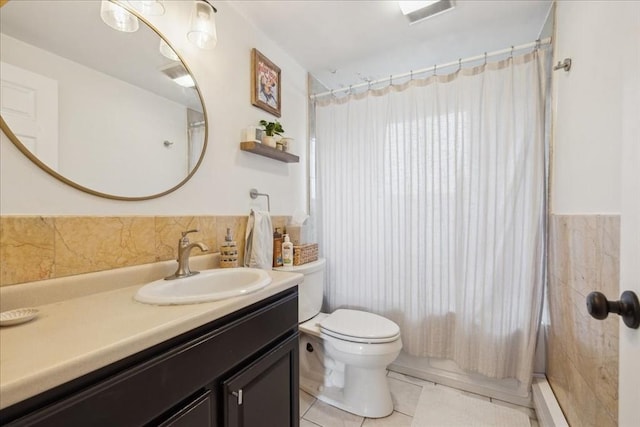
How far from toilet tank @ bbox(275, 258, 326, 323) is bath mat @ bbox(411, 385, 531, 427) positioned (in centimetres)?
80

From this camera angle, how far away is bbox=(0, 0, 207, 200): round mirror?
749 mm

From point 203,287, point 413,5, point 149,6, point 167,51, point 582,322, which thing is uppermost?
point 413,5

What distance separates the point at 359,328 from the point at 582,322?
3.13ft

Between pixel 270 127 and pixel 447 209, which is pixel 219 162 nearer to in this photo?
pixel 270 127

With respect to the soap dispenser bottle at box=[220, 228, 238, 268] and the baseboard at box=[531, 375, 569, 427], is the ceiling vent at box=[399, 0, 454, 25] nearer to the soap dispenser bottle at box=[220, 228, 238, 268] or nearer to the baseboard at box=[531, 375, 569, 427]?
the soap dispenser bottle at box=[220, 228, 238, 268]

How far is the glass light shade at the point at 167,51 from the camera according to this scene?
3.59 feet

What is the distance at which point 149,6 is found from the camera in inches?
39.9

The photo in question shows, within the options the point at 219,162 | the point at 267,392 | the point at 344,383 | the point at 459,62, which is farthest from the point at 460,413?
the point at 459,62

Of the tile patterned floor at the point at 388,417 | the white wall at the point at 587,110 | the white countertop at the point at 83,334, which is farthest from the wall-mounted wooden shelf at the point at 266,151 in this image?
the tile patterned floor at the point at 388,417

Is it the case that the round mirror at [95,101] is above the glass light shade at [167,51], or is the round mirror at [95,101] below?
below

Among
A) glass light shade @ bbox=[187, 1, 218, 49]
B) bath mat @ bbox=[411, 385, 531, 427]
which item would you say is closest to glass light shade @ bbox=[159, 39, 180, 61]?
glass light shade @ bbox=[187, 1, 218, 49]

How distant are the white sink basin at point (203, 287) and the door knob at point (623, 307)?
0.82 metres

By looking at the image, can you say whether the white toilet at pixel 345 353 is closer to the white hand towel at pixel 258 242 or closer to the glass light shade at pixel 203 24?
the white hand towel at pixel 258 242

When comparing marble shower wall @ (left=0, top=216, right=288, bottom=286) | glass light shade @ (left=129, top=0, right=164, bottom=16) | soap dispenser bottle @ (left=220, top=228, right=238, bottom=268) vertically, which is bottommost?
soap dispenser bottle @ (left=220, top=228, right=238, bottom=268)
